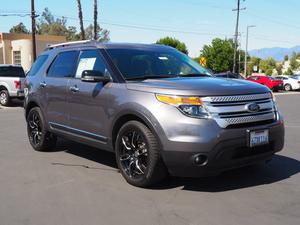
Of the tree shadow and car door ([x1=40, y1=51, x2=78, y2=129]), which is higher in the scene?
car door ([x1=40, y1=51, x2=78, y2=129])

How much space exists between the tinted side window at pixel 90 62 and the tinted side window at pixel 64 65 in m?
0.18

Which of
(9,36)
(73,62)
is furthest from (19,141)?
(9,36)

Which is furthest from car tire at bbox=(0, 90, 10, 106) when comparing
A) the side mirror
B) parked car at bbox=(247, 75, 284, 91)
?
parked car at bbox=(247, 75, 284, 91)

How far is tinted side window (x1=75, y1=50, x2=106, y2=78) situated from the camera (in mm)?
5574

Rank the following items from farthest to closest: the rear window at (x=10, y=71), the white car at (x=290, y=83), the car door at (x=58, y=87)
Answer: the white car at (x=290, y=83), the rear window at (x=10, y=71), the car door at (x=58, y=87)

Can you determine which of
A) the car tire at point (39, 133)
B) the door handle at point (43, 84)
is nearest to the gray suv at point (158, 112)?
the door handle at point (43, 84)

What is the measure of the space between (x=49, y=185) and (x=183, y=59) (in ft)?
9.00

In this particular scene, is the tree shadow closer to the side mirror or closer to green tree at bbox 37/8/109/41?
the side mirror

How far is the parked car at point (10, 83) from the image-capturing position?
1616 centimetres

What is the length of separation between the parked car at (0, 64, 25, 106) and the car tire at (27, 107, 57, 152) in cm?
928

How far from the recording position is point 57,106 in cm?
641

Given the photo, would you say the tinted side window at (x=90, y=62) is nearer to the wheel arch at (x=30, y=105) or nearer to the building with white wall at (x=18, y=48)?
the wheel arch at (x=30, y=105)

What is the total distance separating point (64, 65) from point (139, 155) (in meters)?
2.36

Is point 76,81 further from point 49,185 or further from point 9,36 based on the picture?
point 9,36
